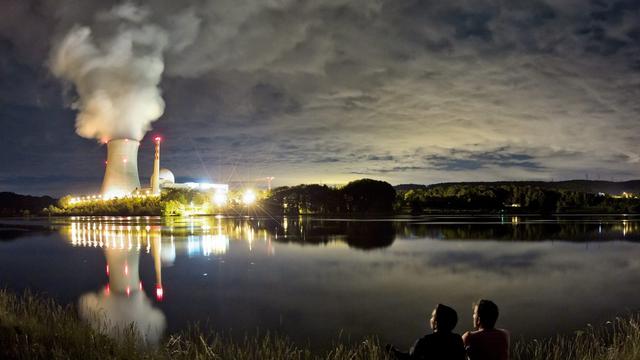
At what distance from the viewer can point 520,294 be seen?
16438 millimetres

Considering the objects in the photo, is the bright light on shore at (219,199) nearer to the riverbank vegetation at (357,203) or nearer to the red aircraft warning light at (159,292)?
the riverbank vegetation at (357,203)

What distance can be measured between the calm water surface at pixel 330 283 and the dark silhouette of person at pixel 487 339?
5448 millimetres

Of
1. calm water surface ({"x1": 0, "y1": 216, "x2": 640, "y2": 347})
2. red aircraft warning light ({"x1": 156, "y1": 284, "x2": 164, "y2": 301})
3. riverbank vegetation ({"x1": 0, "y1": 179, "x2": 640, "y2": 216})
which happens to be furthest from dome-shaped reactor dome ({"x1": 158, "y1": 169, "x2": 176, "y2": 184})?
red aircraft warning light ({"x1": 156, "y1": 284, "x2": 164, "y2": 301})

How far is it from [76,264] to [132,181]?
67.8m

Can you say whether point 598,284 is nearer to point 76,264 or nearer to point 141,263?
point 141,263

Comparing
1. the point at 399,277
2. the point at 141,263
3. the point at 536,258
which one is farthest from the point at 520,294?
the point at 141,263

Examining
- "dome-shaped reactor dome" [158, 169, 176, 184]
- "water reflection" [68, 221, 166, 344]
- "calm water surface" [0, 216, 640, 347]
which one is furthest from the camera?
"dome-shaped reactor dome" [158, 169, 176, 184]

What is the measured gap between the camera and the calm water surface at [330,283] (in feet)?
42.5

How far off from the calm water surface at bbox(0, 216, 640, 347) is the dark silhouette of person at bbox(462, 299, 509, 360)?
5.45 metres

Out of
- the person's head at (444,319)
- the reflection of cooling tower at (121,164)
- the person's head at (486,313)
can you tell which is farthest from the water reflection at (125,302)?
the reflection of cooling tower at (121,164)

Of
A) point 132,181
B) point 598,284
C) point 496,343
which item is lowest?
point 598,284

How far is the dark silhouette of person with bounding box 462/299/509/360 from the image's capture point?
5574 millimetres

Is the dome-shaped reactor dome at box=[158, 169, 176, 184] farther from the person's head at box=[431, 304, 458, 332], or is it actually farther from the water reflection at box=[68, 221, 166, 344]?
the person's head at box=[431, 304, 458, 332]

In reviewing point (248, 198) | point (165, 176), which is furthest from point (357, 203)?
point (165, 176)
